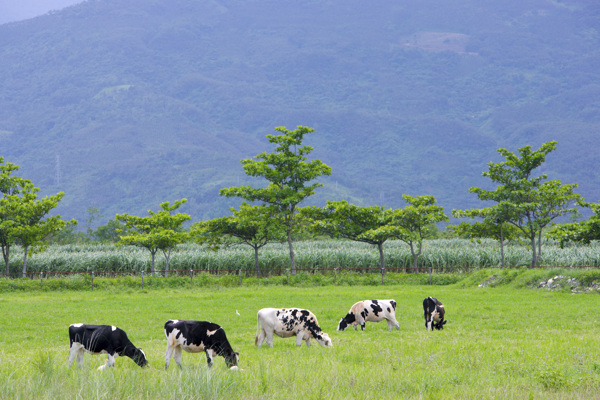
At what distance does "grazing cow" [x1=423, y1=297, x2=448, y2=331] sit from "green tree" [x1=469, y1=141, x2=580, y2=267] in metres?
21.4

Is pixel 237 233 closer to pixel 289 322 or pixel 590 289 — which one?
pixel 590 289

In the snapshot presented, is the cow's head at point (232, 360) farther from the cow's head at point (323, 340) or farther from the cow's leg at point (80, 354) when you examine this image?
the cow's head at point (323, 340)

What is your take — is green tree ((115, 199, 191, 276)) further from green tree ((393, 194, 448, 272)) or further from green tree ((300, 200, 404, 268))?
green tree ((393, 194, 448, 272))

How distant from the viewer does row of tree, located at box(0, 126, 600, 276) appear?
3653cm

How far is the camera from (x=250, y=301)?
2489cm

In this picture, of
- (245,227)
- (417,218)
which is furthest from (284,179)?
(417,218)

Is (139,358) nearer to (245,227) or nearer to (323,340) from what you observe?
(323,340)

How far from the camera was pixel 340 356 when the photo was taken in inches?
450

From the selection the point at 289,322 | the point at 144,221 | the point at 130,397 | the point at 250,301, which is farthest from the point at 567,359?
the point at 144,221

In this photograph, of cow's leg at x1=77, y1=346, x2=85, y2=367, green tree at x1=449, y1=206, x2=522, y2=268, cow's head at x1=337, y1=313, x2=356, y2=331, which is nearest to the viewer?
cow's leg at x1=77, y1=346, x2=85, y2=367

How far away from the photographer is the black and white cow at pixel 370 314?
16.3 m

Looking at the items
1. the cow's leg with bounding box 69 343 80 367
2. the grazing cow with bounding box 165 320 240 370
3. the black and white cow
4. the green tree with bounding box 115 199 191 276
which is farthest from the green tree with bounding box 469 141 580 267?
the cow's leg with bounding box 69 343 80 367

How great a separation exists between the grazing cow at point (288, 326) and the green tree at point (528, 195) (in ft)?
84.1

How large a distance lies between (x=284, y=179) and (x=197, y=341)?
2983cm
